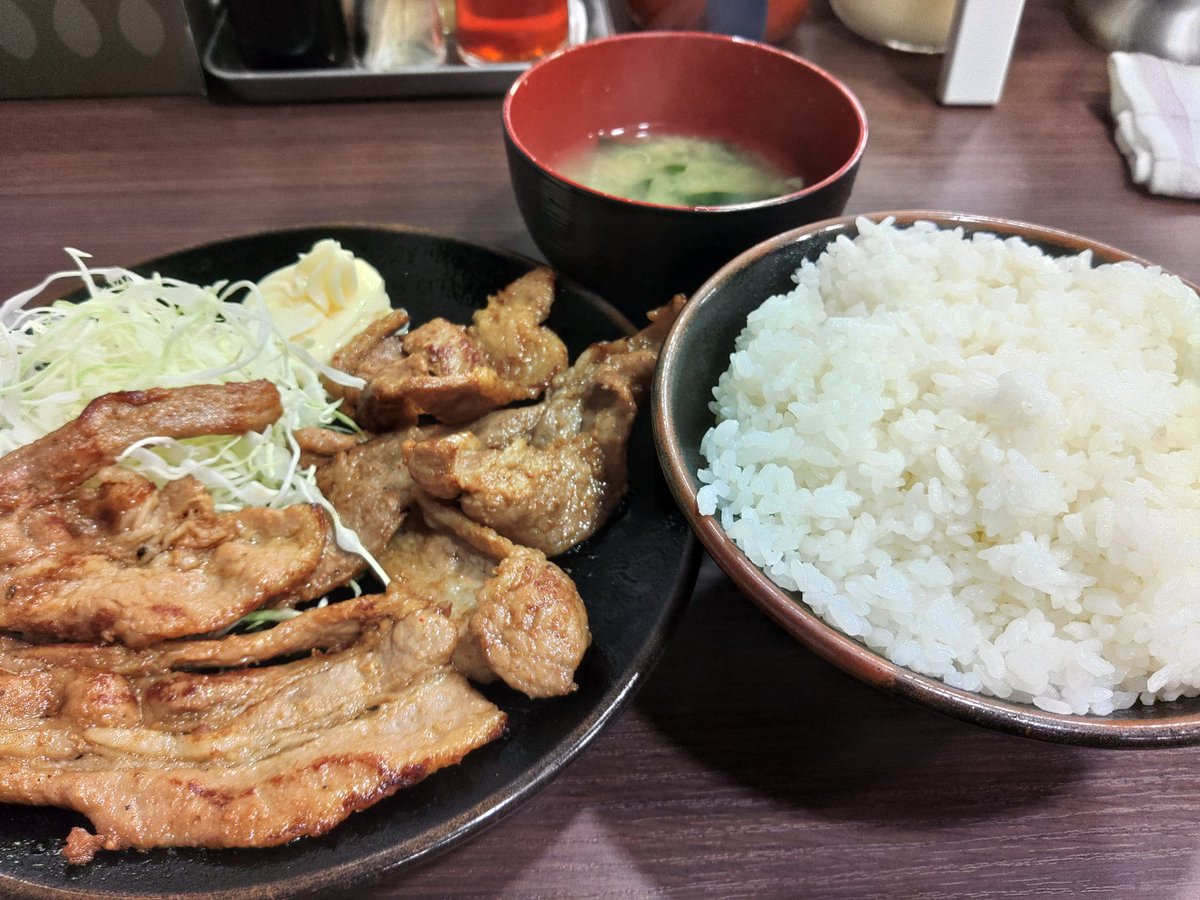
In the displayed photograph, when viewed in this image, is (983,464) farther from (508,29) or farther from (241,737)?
(508,29)

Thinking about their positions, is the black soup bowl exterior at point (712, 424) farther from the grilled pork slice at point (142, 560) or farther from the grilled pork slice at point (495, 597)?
the grilled pork slice at point (142, 560)

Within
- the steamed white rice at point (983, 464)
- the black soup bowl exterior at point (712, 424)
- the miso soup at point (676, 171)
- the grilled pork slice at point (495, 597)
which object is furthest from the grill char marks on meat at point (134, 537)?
the miso soup at point (676, 171)

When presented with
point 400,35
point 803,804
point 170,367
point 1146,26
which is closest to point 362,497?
point 170,367

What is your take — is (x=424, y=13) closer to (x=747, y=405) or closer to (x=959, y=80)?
(x=959, y=80)

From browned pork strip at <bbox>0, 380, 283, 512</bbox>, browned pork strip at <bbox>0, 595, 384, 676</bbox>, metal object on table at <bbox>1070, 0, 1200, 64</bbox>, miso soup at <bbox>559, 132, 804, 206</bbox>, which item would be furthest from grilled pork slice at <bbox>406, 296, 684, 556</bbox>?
metal object on table at <bbox>1070, 0, 1200, 64</bbox>

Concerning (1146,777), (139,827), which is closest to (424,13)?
(139,827)
